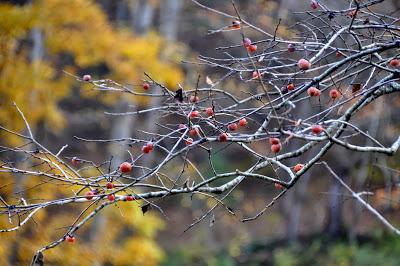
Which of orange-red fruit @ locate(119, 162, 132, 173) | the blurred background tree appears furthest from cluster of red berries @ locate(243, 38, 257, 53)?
orange-red fruit @ locate(119, 162, 132, 173)

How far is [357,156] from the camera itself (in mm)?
11211

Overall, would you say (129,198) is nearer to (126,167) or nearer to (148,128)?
(126,167)

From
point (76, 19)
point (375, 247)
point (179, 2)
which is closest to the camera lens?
point (76, 19)

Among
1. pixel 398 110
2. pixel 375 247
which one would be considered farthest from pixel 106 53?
pixel 375 247

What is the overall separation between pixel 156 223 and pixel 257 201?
6791 millimetres

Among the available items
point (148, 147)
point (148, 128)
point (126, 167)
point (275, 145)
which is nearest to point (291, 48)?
point (275, 145)

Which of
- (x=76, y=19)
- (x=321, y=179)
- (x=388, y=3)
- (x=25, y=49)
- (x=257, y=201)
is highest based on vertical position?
(x=388, y=3)

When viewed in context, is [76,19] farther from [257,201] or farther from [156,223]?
[257,201]

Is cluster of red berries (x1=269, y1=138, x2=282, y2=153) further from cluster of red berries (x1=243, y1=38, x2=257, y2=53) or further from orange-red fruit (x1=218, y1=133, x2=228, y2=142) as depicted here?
cluster of red berries (x1=243, y1=38, x2=257, y2=53)

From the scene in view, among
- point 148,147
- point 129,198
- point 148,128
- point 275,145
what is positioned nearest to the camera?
point 275,145

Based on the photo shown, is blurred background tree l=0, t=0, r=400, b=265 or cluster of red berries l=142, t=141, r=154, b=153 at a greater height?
cluster of red berries l=142, t=141, r=154, b=153

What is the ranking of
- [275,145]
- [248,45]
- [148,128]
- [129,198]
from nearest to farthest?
[275,145]
[129,198]
[248,45]
[148,128]

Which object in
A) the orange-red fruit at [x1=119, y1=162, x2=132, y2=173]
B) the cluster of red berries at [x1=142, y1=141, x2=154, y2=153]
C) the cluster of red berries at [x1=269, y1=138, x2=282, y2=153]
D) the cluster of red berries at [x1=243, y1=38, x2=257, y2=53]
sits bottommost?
the orange-red fruit at [x1=119, y1=162, x2=132, y2=173]

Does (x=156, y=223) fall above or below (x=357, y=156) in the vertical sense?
below
